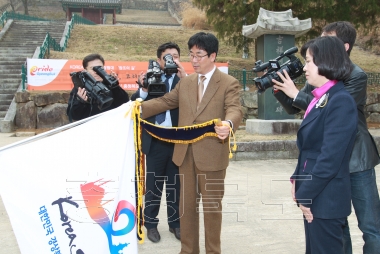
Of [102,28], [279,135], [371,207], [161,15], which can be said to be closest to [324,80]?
[371,207]

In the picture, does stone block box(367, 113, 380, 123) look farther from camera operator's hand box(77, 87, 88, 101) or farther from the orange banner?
camera operator's hand box(77, 87, 88, 101)

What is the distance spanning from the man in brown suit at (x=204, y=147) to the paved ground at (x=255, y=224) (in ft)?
1.36

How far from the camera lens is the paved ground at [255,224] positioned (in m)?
3.11

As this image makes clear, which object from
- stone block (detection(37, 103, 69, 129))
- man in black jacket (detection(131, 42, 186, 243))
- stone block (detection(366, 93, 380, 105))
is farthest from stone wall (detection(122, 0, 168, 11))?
man in black jacket (detection(131, 42, 186, 243))

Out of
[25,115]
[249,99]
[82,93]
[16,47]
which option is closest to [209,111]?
[82,93]

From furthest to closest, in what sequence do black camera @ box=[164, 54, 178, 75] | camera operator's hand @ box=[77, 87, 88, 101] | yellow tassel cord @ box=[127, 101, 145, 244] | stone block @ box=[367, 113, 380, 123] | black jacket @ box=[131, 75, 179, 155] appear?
stone block @ box=[367, 113, 380, 123]
black jacket @ box=[131, 75, 179, 155]
black camera @ box=[164, 54, 178, 75]
camera operator's hand @ box=[77, 87, 88, 101]
yellow tassel cord @ box=[127, 101, 145, 244]

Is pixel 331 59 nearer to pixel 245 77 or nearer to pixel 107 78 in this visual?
pixel 107 78

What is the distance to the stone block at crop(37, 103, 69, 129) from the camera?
10680mm

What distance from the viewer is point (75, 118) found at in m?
3.20

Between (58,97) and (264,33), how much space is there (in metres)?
6.12

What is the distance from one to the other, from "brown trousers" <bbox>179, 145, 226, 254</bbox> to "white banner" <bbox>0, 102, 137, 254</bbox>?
0.51m

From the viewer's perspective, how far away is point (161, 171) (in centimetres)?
342

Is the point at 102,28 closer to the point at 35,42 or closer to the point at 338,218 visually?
the point at 35,42

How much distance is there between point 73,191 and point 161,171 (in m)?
1.23
